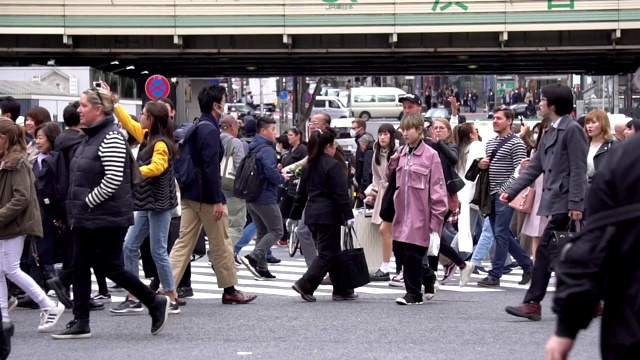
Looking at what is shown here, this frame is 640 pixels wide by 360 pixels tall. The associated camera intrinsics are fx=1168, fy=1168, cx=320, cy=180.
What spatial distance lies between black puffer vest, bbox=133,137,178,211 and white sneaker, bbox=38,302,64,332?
1105mm

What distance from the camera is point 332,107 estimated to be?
257ft

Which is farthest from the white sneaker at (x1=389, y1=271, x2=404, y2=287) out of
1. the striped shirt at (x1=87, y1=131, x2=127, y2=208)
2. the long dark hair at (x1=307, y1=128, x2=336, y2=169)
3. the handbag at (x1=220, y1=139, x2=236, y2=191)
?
the striped shirt at (x1=87, y1=131, x2=127, y2=208)

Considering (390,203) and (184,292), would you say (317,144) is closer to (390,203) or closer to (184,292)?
(390,203)

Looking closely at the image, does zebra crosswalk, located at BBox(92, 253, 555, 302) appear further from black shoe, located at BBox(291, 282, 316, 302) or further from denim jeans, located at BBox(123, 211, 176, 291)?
denim jeans, located at BBox(123, 211, 176, 291)

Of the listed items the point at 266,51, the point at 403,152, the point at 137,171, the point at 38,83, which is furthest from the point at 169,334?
the point at 266,51

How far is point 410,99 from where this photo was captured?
37.7ft

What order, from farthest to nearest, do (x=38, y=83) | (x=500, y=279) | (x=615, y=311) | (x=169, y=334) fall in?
(x=38, y=83)
(x=500, y=279)
(x=169, y=334)
(x=615, y=311)

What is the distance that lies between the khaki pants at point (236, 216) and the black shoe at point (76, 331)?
578 centimetres

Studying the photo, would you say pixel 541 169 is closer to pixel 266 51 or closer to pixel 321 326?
pixel 321 326

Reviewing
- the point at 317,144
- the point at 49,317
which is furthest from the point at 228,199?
the point at 49,317

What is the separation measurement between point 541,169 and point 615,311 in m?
5.82

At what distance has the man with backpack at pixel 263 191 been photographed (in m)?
13.7

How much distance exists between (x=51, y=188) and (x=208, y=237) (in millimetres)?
1478

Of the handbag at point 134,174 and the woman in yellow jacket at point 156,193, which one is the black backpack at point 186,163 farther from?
the handbag at point 134,174
